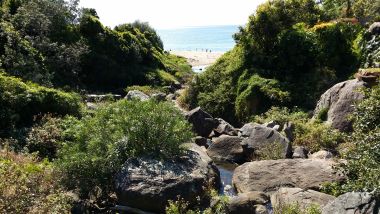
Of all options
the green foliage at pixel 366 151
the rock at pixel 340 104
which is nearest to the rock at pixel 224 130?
the rock at pixel 340 104

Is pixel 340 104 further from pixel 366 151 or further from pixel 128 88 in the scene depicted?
pixel 128 88

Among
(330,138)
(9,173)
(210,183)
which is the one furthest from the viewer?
(330,138)

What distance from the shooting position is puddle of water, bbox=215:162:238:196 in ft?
51.0

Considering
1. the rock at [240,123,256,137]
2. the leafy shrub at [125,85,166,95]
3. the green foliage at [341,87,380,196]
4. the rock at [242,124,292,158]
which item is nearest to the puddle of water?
the rock at [242,124,292,158]

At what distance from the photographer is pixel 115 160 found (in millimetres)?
13133

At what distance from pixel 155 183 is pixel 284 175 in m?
4.97

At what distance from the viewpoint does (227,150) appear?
Result: 19.5 metres

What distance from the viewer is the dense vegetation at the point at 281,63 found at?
26047 mm

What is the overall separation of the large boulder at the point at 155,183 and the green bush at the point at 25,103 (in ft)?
24.8

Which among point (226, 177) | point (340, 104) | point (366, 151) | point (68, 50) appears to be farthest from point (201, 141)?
point (68, 50)

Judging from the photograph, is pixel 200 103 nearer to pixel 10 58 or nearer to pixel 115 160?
pixel 10 58

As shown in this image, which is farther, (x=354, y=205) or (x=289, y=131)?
(x=289, y=131)

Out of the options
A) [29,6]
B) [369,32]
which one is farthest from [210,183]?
[29,6]

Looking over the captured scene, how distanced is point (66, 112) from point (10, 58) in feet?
21.2
